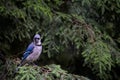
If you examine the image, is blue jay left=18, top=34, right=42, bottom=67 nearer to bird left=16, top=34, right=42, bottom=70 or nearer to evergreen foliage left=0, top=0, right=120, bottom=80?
bird left=16, top=34, right=42, bottom=70

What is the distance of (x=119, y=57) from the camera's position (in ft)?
19.0

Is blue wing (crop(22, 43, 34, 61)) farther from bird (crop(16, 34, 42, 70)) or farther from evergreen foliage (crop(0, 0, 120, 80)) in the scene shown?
evergreen foliage (crop(0, 0, 120, 80))

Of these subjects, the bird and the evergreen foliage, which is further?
the evergreen foliage

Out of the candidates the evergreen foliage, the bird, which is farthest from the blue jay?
the evergreen foliage

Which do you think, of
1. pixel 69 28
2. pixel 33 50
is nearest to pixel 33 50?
pixel 33 50

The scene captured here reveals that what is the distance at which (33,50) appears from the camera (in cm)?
494

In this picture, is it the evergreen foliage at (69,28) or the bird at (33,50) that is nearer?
the bird at (33,50)

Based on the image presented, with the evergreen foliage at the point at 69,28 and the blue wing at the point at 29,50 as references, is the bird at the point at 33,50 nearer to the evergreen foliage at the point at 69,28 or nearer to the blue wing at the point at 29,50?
the blue wing at the point at 29,50

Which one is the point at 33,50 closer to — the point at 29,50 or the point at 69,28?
the point at 29,50

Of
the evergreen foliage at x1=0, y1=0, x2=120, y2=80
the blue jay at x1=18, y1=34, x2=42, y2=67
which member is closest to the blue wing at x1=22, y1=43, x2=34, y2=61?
the blue jay at x1=18, y1=34, x2=42, y2=67

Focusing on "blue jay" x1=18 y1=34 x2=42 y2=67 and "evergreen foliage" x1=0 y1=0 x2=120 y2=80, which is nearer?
"blue jay" x1=18 y1=34 x2=42 y2=67

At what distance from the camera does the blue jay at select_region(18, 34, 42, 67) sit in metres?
4.88

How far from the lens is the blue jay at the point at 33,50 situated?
4.88 metres

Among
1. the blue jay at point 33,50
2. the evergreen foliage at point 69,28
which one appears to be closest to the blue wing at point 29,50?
the blue jay at point 33,50
